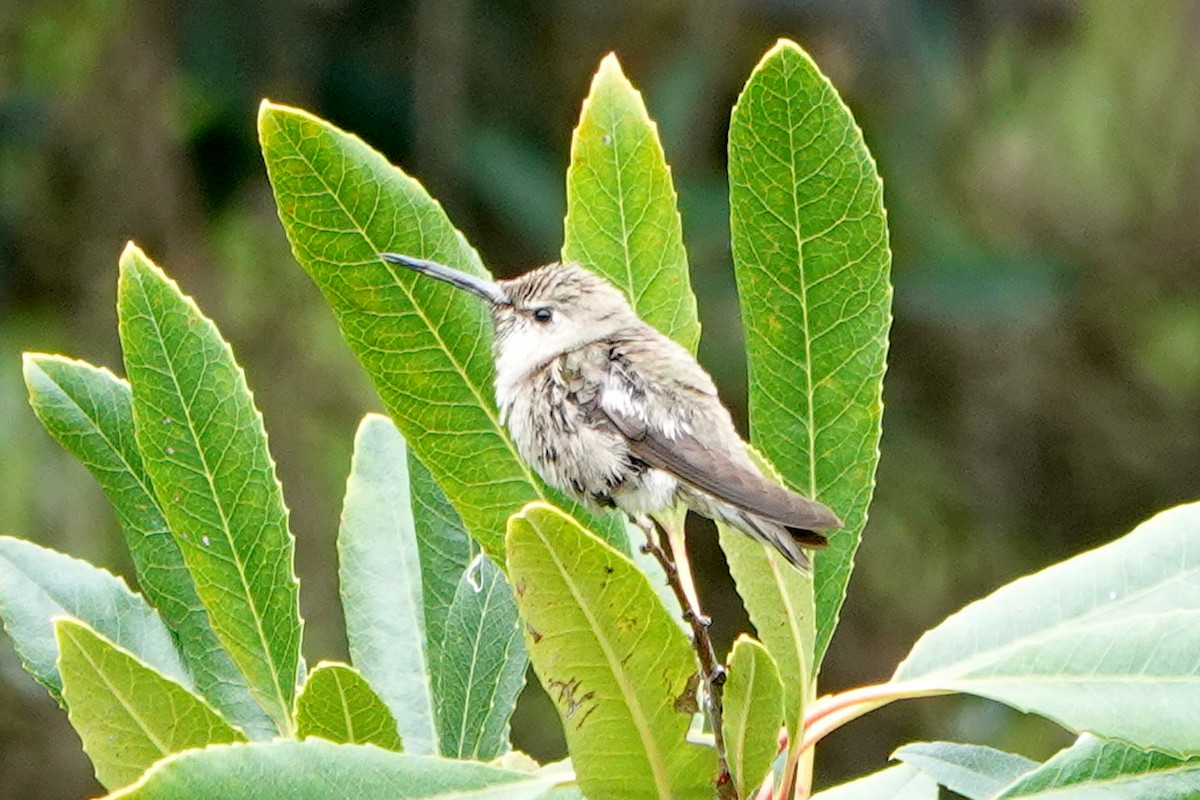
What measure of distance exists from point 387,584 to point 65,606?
446 mm

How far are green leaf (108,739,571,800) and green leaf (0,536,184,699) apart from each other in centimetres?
52

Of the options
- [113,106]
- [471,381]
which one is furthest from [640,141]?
[113,106]

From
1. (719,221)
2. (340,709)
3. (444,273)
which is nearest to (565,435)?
(444,273)

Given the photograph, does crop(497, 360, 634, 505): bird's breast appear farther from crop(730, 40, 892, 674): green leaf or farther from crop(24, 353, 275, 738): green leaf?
crop(24, 353, 275, 738): green leaf

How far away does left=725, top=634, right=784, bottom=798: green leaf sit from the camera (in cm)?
179

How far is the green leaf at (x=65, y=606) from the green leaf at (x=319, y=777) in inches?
20.5

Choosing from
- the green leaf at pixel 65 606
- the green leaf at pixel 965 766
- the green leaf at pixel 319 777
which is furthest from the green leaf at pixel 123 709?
the green leaf at pixel 965 766

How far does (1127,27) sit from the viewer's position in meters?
8.24

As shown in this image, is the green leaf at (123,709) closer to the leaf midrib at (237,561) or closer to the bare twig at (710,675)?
the leaf midrib at (237,561)

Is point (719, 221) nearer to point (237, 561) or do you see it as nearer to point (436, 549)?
point (436, 549)

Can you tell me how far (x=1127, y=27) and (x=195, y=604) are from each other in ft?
22.7

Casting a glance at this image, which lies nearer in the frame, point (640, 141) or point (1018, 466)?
point (640, 141)

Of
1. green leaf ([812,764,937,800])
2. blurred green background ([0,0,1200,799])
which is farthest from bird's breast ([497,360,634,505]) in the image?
blurred green background ([0,0,1200,799])

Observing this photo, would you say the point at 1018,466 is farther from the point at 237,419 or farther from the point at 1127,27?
the point at 237,419
